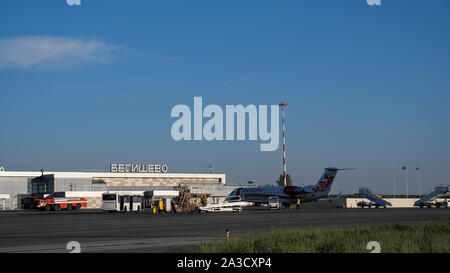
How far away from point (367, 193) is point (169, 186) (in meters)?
50.6

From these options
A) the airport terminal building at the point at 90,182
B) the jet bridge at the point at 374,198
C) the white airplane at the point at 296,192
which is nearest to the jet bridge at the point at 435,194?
the jet bridge at the point at 374,198

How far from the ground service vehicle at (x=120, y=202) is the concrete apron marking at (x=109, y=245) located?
52.1 m

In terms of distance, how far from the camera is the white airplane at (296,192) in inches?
3733

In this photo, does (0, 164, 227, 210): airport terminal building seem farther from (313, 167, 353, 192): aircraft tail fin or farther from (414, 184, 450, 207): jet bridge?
(414, 184, 450, 207): jet bridge

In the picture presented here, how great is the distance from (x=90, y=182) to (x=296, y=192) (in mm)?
52558

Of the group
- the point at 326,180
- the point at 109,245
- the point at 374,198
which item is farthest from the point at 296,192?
the point at 109,245

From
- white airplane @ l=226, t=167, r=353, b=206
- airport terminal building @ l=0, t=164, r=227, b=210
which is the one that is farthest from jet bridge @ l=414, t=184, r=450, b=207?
airport terminal building @ l=0, t=164, r=227, b=210

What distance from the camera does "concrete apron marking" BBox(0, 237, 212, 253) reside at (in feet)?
74.5

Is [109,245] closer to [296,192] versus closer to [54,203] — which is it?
[296,192]

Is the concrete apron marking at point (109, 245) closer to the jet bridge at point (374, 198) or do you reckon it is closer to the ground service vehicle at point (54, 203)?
the ground service vehicle at point (54, 203)

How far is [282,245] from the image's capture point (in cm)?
2095

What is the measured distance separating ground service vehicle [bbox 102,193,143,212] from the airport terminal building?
89.3ft

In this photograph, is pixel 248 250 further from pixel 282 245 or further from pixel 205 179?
pixel 205 179
